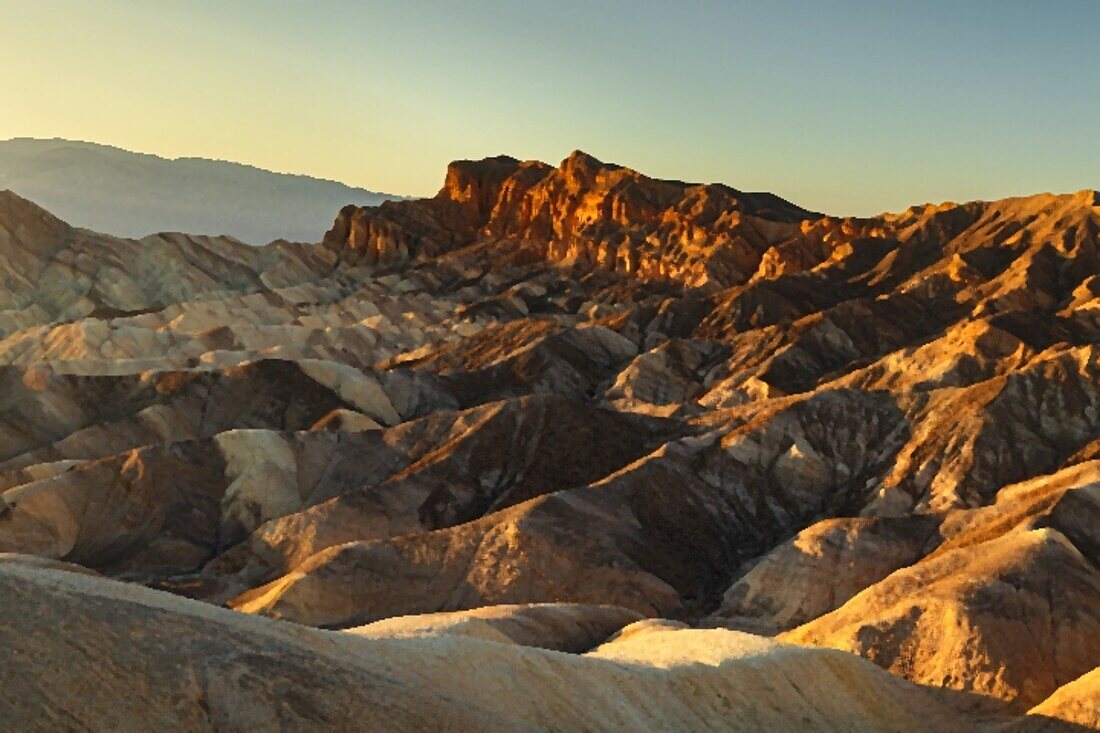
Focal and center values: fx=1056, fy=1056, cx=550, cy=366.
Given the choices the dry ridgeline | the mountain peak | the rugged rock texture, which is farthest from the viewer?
the mountain peak

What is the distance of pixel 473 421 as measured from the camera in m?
52.5

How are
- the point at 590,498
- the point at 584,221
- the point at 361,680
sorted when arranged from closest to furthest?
the point at 361,680, the point at 590,498, the point at 584,221

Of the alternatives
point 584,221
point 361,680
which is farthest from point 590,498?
point 584,221

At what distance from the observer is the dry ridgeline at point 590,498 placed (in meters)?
17.1

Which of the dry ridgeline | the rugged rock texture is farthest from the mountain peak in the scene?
the rugged rock texture

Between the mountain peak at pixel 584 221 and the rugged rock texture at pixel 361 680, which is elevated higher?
the mountain peak at pixel 584 221

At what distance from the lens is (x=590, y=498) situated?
139 ft

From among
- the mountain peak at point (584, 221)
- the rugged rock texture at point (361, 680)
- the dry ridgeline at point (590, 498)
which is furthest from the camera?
the mountain peak at point (584, 221)

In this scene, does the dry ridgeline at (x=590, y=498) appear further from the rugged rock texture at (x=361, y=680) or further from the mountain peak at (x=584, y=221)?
the mountain peak at (x=584, y=221)

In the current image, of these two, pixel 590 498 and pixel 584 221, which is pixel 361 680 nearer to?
pixel 590 498

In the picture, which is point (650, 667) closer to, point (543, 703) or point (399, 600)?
point (543, 703)

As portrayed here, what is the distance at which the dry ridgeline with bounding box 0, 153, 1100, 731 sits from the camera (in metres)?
17.1

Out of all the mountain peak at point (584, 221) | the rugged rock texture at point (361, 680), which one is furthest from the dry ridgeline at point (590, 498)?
the mountain peak at point (584, 221)

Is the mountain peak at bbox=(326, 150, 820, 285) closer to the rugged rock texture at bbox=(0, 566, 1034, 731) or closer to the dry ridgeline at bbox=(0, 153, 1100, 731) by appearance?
the dry ridgeline at bbox=(0, 153, 1100, 731)
